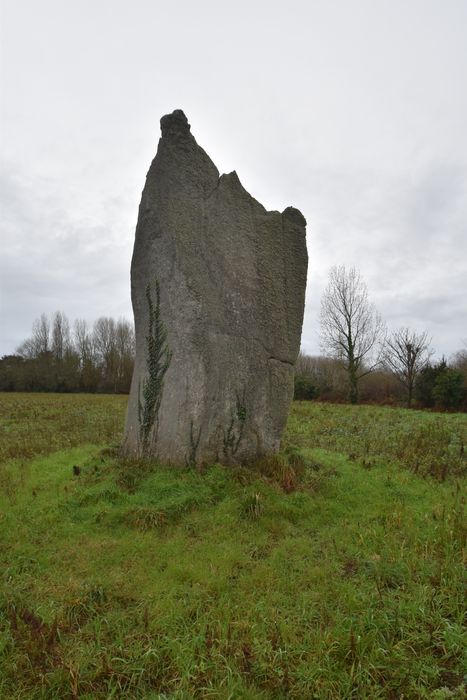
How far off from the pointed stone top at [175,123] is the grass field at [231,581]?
5.08 meters

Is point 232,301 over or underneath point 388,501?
over

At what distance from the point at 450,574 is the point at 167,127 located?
22.2 feet

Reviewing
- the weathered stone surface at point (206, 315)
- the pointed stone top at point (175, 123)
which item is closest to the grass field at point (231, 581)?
the weathered stone surface at point (206, 315)

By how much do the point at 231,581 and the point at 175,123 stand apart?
6270 mm

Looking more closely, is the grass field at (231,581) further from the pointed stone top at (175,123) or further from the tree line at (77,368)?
the tree line at (77,368)

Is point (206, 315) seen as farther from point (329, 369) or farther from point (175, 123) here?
point (329, 369)

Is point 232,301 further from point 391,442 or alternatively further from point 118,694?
point 391,442

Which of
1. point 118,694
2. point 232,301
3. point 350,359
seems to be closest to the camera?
point 118,694

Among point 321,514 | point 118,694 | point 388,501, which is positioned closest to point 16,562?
point 118,694

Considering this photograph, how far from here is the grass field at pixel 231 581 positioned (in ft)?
8.56

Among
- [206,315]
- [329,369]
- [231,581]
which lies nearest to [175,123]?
[206,315]

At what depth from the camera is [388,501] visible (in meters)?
5.48

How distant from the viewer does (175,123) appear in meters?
6.52

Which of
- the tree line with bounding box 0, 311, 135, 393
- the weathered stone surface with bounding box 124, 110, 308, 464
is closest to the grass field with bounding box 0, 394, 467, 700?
the weathered stone surface with bounding box 124, 110, 308, 464
